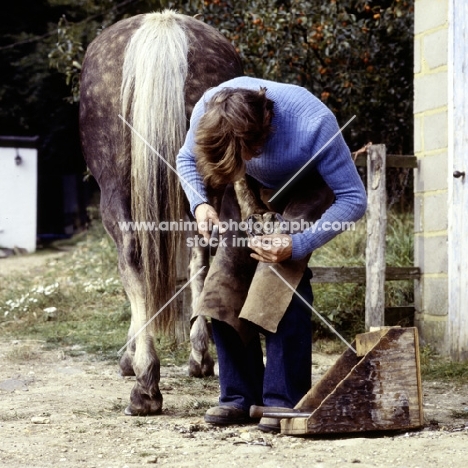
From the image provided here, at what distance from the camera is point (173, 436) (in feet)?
11.5

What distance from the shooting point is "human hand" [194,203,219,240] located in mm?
3643

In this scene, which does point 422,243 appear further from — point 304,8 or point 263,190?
point 304,8

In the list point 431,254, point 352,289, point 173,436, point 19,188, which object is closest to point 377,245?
point 431,254

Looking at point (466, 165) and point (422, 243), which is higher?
point (466, 165)

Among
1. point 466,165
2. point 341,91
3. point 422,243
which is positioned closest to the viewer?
point 466,165

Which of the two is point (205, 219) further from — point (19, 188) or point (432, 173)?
point (19, 188)

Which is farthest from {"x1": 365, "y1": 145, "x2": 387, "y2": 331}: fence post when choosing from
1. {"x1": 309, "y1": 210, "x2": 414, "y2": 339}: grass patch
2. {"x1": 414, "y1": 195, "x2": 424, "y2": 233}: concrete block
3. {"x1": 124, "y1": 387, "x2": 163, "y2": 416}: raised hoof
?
{"x1": 124, "y1": 387, "x2": 163, "y2": 416}: raised hoof

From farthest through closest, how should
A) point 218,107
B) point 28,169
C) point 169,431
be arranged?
point 28,169 → point 169,431 → point 218,107

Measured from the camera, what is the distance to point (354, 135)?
32.2 ft

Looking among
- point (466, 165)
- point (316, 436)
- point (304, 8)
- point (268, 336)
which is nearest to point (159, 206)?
point (268, 336)

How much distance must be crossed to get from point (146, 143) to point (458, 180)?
7.61 ft

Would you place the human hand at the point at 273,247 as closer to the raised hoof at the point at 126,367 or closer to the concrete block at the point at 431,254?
the raised hoof at the point at 126,367

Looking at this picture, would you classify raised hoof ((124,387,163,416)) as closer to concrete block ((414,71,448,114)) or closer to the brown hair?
the brown hair

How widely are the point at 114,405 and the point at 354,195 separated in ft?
5.17
